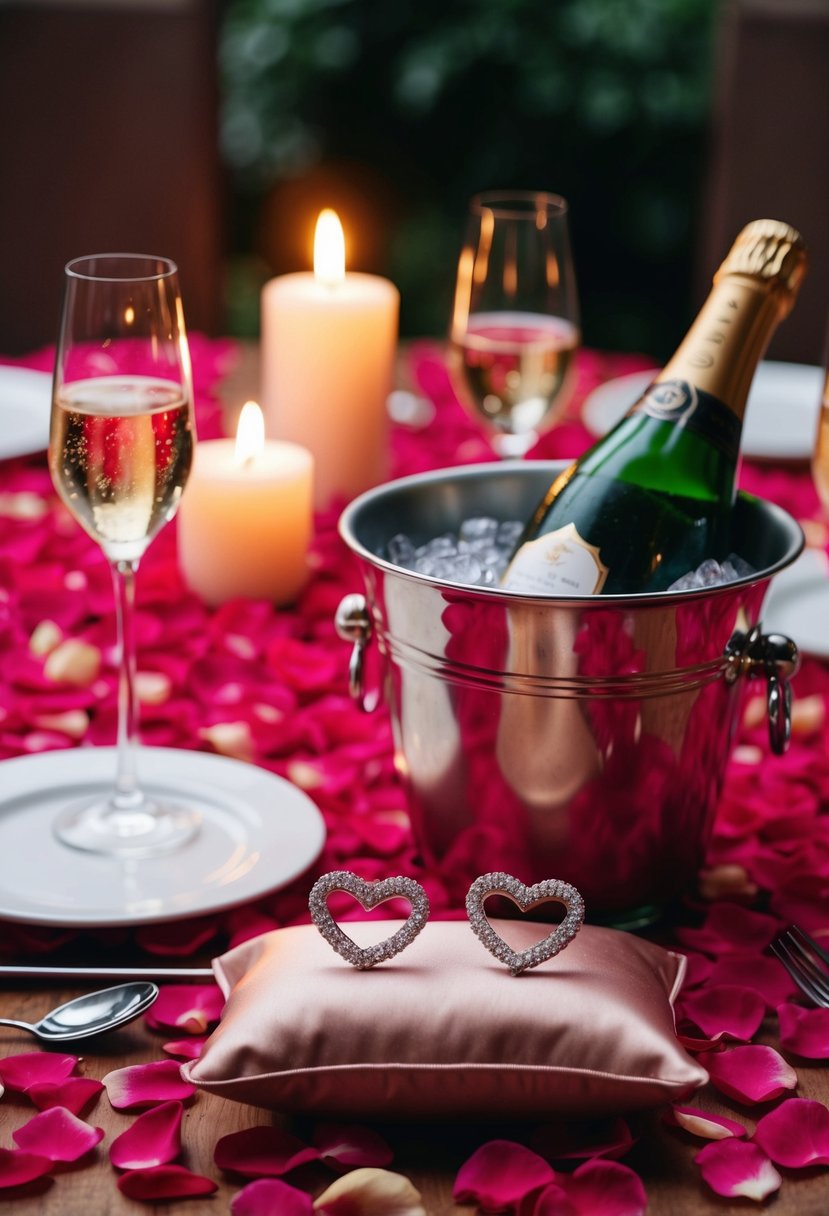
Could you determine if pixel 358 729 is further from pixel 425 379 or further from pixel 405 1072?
pixel 425 379

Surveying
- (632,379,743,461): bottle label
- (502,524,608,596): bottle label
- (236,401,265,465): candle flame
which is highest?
(632,379,743,461): bottle label

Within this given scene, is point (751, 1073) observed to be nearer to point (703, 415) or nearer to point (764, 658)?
point (764, 658)

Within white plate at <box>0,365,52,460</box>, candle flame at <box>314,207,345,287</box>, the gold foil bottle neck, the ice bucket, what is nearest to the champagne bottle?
the gold foil bottle neck

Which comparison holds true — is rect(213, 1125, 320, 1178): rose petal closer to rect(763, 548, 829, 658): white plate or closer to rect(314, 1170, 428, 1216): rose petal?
rect(314, 1170, 428, 1216): rose petal

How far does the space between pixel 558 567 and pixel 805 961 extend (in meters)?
0.28

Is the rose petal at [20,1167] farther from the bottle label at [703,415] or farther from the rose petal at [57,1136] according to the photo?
the bottle label at [703,415]

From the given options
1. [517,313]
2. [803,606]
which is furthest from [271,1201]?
[517,313]

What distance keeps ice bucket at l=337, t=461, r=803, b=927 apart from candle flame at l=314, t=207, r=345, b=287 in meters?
0.68

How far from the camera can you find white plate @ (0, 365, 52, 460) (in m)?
1.45

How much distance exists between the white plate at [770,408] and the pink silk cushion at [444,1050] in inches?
37.2

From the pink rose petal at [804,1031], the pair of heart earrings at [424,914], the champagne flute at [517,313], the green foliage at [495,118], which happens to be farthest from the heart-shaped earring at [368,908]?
the green foliage at [495,118]

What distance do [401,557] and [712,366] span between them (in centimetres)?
26

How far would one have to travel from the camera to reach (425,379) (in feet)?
6.06

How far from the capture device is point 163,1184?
1.96 ft
